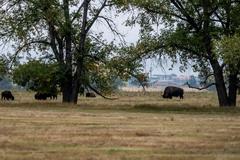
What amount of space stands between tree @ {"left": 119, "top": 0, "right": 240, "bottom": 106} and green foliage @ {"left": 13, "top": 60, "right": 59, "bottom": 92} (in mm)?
5458

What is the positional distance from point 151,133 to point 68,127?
3.25 metres

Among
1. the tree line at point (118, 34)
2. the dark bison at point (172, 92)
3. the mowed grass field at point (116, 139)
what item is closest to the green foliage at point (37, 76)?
the tree line at point (118, 34)

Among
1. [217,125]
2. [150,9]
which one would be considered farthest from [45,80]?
[217,125]

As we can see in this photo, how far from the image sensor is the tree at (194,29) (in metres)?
37.6

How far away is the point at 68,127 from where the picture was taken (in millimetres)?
21703

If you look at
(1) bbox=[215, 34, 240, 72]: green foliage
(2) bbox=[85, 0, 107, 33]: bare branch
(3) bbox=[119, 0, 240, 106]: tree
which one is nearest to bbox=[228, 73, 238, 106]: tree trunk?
(3) bbox=[119, 0, 240, 106]: tree

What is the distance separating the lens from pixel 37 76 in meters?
38.2

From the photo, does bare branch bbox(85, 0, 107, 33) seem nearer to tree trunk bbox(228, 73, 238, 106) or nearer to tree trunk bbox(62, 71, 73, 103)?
tree trunk bbox(62, 71, 73, 103)

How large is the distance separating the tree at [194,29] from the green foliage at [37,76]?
546 centimetres

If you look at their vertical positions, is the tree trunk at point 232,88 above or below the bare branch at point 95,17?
below

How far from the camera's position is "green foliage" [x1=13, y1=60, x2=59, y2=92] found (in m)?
38.1

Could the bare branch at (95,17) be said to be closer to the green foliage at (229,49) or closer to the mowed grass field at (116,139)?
the green foliage at (229,49)

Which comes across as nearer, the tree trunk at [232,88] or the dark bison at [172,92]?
the tree trunk at [232,88]

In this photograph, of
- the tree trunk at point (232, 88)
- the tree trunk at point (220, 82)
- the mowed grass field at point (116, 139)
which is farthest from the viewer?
the tree trunk at point (232, 88)
